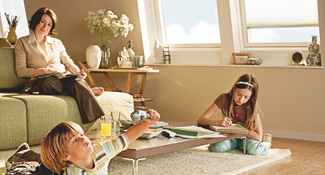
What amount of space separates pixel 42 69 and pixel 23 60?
21 cm

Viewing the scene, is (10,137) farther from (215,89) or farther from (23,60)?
(215,89)

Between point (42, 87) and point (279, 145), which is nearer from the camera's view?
point (42, 87)

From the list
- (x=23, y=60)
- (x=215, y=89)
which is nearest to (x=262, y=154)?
(x=215, y=89)

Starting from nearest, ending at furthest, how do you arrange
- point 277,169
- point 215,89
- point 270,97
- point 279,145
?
point 277,169
point 279,145
point 270,97
point 215,89

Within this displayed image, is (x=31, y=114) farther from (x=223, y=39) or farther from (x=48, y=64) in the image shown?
(x=223, y=39)

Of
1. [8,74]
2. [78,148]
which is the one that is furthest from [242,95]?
[8,74]

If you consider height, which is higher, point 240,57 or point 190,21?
point 190,21

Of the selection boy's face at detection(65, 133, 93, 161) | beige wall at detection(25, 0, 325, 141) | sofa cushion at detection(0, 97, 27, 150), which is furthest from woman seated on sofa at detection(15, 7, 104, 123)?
boy's face at detection(65, 133, 93, 161)

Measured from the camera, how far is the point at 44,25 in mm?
4594

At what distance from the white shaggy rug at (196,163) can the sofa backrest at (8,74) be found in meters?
1.32

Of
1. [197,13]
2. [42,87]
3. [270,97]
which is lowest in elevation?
[270,97]

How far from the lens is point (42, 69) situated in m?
4.47

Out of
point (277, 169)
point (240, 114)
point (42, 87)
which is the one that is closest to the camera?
point (277, 169)

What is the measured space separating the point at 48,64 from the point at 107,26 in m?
1.50
